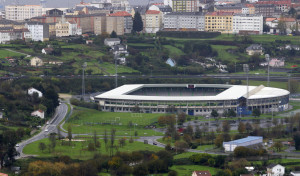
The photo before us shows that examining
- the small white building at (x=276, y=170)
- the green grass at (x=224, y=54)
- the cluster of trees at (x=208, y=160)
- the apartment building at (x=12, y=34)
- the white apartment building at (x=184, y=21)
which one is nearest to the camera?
the small white building at (x=276, y=170)

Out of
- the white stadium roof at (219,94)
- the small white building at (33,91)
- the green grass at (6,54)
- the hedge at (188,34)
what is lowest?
the white stadium roof at (219,94)

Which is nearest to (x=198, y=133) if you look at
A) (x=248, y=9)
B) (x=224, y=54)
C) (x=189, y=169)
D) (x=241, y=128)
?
(x=241, y=128)

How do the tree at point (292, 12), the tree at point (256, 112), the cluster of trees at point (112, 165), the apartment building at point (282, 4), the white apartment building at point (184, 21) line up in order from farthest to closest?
the apartment building at point (282, 4) < the tree at point (292, 12) < the white apartment building at point (184, 21) < the tree at point (256, 112) < the cluster of trees at point (112, 165)

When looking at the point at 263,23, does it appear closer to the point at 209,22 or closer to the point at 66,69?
the point at 209,22

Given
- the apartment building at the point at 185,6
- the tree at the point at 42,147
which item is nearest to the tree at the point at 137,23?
the apartment building at the point at 185,6

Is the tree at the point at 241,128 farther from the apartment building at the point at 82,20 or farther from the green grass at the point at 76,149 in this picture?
the apartment building at the point at 82,20

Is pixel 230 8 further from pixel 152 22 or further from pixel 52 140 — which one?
pixel 52 140

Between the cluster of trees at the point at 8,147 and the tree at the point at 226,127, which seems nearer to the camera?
the cluster of trees at the point at 8,147

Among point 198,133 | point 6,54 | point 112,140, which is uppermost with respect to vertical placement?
point 6,54
